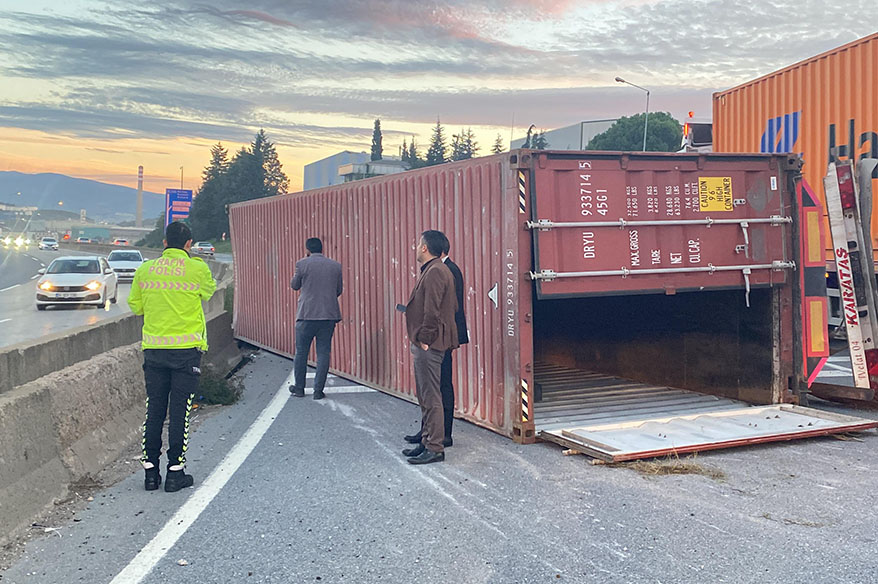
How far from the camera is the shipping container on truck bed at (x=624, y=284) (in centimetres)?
723

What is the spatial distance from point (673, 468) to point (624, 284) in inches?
80.4

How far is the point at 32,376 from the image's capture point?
7.05 metres

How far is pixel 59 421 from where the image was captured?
18.6 feet

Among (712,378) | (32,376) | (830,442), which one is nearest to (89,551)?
(32,376)

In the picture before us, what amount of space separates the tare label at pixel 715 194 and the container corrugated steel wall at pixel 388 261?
6.74 ft

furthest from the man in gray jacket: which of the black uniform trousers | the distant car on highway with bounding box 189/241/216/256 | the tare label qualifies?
the distant car on highway with bounding box 189/241/216/256

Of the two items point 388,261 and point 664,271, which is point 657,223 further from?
point 388,261

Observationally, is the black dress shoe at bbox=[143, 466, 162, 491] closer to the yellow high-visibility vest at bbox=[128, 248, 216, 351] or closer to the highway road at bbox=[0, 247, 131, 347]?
the yellow high-visibility vest at bbox=[128, 248, 216, 351]

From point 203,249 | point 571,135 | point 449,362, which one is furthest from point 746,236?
point 571,135

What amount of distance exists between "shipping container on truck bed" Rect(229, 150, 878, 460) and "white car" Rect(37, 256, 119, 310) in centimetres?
1442

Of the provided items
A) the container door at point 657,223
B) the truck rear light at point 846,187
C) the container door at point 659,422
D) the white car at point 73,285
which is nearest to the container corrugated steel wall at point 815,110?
the truck rear light at point 846,187

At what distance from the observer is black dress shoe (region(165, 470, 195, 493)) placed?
566cm

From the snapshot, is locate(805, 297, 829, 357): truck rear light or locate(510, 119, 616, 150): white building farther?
locate(510, 119, 616, 150): white building

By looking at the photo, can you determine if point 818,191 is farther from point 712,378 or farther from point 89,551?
point 89,551
